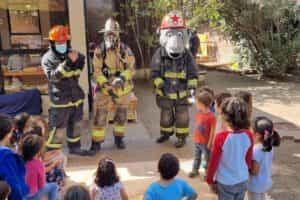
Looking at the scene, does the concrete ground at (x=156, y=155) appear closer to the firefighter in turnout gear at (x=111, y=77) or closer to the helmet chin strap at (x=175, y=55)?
the firefighter in turnout gear at (x=111, y=77)

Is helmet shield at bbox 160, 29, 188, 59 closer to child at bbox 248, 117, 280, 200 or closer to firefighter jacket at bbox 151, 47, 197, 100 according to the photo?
firefighter jacket at bbox 151, 47, 197, 100

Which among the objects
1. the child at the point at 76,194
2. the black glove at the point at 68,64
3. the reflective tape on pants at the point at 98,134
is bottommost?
the reflective tape on pants at the point at 98,134

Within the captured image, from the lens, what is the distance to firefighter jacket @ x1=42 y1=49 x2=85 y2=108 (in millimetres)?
4840

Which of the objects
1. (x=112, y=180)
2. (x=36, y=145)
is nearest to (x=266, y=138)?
(x=112, y=180)

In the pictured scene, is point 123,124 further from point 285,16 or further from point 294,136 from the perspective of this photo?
point 285,16

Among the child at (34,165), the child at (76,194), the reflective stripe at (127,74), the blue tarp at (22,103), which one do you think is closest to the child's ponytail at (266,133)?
the child at (76,194)

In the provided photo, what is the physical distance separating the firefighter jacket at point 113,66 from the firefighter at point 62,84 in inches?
10.6

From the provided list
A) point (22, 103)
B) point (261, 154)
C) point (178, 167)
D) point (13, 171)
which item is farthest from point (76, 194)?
point (22, 103)

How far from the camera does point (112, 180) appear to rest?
2.81 meters

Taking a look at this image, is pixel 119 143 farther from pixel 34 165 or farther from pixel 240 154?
pixel 240 154

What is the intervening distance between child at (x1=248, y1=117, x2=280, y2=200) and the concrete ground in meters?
0.83

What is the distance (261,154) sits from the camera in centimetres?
319

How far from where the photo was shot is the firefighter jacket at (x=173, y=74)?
5387 mm

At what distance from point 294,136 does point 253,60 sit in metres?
6.02
